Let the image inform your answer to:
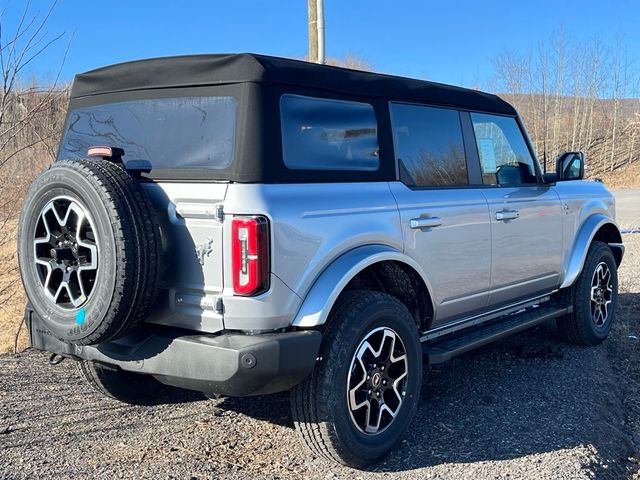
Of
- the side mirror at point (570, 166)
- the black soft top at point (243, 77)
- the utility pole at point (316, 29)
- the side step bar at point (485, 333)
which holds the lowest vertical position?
the side step bar at point (485, 333)

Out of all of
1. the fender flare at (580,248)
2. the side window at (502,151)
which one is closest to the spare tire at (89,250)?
the side window at (502,151)

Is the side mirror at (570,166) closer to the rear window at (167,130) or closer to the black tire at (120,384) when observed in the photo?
the rear window at (167,130)

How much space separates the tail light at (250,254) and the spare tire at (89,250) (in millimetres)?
371

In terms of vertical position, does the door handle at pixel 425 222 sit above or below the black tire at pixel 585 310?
above

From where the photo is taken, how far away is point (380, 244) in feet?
11.2

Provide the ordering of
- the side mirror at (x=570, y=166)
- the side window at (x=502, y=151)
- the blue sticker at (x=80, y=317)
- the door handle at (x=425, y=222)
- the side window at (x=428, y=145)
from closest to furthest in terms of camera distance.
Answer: the blue sticker at (x=80, y=317)
the door handle at (x=425, y=222)
the side window at (x=428, y=145)
the side window at (x=502, y=151)
the side mirror at (x=570, y=166)

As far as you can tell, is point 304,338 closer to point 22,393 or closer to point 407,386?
point 407,386

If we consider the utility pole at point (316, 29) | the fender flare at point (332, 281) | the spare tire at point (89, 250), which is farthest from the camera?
the utility pole at point (316, 29)

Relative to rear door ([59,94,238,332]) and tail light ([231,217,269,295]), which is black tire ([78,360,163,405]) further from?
tail light ([231,217,269,295])

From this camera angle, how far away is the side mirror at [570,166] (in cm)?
510

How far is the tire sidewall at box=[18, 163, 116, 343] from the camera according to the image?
2775 millimetres

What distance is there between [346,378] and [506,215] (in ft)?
6.27

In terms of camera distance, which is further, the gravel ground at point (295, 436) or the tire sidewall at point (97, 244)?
the gravel ground at point (295, 436)

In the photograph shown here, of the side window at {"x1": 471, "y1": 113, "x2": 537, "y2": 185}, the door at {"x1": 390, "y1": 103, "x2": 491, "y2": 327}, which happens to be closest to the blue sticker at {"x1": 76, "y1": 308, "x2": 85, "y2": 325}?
the door at {"x1": 390, "y1": 103, "x2": 491, "y2": 327}
